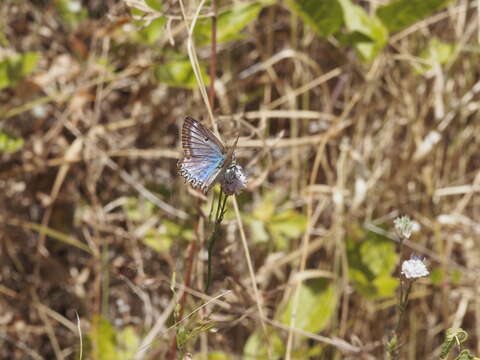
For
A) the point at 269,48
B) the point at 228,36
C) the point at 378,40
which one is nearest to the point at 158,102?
the point at 269,48

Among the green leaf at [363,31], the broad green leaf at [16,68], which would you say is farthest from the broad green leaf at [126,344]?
the green leaf at [363,31]

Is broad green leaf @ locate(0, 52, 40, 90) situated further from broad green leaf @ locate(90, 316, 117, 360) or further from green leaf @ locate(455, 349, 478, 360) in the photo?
green leaf @ locate(455, 349, 478, 360)

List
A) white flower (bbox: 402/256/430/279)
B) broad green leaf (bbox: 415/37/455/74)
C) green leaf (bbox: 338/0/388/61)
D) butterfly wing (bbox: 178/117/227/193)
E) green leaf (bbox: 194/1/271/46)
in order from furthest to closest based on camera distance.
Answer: broad green leaf (bbox: 415/37/455/74) → green leaf (bbox: 338/0/388/61) → green leaf (bbox: 194/1/271/46) → white flower (bbox: 402/256/430/279) → butterfly wing (bbox: 178/117/227/193)

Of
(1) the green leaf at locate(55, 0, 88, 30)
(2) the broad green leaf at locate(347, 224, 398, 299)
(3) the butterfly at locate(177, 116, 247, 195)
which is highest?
(1) the green leaf at locate(55, 0, 88, 30)

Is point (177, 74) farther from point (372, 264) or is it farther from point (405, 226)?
point (405, 226)

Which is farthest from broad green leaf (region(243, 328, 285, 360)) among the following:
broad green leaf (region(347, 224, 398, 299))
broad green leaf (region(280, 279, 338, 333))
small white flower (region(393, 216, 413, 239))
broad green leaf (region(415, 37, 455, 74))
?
broad green leaf (region(415, 37, 455, 74))

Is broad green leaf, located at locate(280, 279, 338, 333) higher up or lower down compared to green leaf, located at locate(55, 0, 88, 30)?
lower down

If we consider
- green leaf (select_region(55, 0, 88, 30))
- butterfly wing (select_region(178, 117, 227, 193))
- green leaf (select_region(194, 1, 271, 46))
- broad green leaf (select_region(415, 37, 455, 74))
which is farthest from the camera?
green leaf (select_region(55, 0, 88, 30))

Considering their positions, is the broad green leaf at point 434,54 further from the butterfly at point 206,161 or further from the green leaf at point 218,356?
the butterfly at point 206,161
